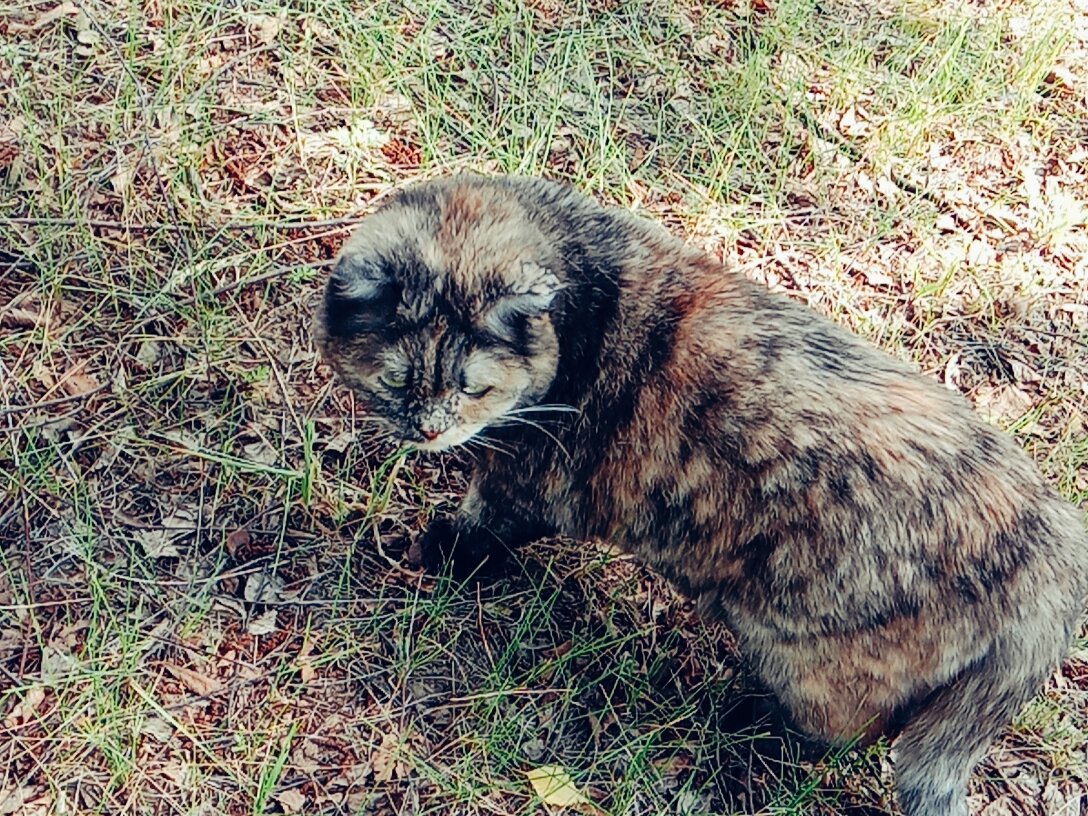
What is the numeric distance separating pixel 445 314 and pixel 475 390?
234 mm

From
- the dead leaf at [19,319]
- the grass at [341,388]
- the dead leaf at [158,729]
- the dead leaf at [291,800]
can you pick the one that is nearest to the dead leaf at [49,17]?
the grass at [341,388]

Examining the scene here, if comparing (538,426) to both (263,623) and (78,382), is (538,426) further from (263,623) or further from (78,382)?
(78,382)

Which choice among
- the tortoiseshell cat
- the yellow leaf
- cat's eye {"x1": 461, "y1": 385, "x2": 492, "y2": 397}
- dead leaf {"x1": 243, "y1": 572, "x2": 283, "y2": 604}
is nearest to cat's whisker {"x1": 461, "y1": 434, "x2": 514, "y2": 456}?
the tortoiseshell cat

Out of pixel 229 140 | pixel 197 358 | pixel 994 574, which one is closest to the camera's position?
pixel 994 574

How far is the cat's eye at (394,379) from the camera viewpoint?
2.70 m

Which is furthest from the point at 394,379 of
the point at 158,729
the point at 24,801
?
the point at 24,801

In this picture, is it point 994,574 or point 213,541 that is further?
point 213,541

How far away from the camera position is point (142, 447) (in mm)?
3189

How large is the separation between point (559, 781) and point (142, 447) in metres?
1.65

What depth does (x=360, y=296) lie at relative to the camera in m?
2.60

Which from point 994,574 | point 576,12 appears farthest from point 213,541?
point 576,12

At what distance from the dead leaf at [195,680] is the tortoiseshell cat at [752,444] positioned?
0.91 meters

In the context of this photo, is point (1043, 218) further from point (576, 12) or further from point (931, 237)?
point (576, 12)

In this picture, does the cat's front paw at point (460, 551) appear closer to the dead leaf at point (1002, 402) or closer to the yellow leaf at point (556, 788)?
the yellow leaf at point (556, 788)
